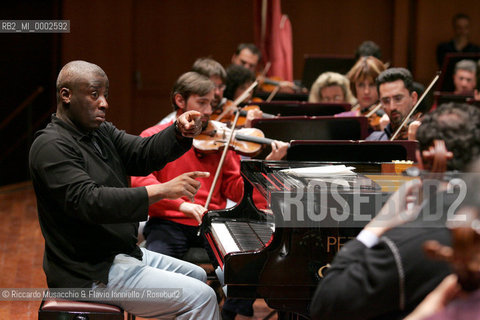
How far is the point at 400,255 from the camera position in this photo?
4.58ft

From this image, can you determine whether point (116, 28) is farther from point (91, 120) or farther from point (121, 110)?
point (91, 120)

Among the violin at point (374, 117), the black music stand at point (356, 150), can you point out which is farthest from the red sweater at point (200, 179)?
the violin at point (374, 117)

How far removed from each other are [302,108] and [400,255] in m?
2.74

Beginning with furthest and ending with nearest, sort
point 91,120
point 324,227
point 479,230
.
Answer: point 91,120 < point 324,227 < point 479,230

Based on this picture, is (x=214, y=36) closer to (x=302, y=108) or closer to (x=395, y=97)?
(x=302, y=108)

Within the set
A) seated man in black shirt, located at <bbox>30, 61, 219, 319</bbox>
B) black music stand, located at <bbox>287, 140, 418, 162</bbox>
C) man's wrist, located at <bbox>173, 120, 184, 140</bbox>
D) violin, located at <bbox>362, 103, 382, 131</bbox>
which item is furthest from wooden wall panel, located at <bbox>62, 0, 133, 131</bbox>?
seated man in black shirt, located at <bbox>30, 61, 219, 319</bbox>

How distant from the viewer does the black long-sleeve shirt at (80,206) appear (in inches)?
77.7

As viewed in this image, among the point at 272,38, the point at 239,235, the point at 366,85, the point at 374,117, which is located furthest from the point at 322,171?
the point at 272,38

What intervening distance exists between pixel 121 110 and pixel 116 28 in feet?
3.17

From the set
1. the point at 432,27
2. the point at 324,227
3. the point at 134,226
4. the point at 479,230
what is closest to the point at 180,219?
the point at 134,226

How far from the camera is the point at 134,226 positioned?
89.8 inches

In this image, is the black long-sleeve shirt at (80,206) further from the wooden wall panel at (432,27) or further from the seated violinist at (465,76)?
the wooden wall panel at (432,27)

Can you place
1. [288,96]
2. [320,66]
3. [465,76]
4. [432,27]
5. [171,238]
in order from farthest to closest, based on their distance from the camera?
[432,27], [320,66], [288,96], [465,76], [171,238]

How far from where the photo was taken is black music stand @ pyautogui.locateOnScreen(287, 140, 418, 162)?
264 cm
